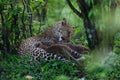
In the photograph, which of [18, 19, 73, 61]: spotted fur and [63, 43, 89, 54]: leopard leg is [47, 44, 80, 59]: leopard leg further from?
[63, 43, 89, 54]: leopard leg

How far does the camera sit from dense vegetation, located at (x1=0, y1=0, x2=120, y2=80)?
620 cm

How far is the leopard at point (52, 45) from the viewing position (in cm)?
738

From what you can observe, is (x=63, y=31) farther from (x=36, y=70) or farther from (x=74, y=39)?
(x=36, y=70)

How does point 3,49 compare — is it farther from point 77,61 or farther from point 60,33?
point 77,61

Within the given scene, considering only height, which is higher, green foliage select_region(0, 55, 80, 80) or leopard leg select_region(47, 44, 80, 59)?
leopard leg select_region(47, 44, 80, 59)

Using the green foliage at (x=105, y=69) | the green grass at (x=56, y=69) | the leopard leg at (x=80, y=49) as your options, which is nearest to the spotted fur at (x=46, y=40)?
the green grass at (x=56, y=69)

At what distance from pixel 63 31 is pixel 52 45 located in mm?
1042

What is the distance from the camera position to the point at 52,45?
764 centimetres

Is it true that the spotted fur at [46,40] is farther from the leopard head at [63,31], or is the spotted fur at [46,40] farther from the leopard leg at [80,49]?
the leopard leg at [80,49]

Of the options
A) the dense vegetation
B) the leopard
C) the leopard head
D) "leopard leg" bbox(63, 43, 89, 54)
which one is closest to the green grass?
the dense vegetation

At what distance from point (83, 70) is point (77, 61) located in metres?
0.22

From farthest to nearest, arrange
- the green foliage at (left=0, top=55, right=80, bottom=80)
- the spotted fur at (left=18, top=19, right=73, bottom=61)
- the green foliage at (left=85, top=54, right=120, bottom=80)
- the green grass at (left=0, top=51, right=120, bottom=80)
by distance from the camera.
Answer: the spotted fur at (left=18, top=19, right=73, bottom=61)
the green foliage at (left=0, top=55, right=80, bottom=80)
the green grass at (left=0, top=51, right=120, bottom=80)
the green foliage at (left=85, top=54, right=120, bottom=80)

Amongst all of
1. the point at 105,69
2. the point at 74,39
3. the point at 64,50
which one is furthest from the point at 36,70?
the point at 74,39

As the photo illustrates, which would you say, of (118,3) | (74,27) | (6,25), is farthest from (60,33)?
(118,3)
